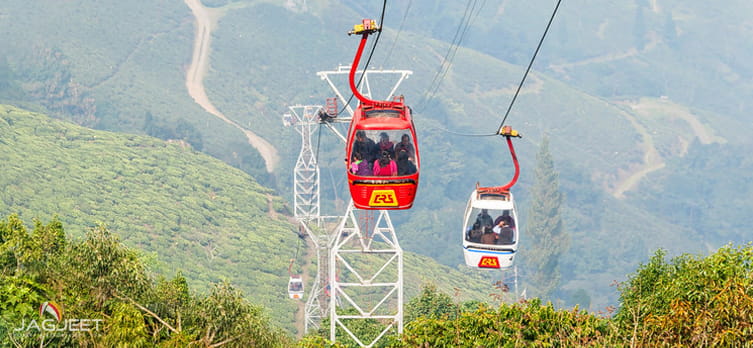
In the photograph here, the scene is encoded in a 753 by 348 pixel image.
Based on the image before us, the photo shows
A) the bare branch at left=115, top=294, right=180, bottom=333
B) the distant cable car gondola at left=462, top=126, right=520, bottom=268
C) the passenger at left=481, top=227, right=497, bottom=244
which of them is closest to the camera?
the bare branch at left=115, top=294, right=180, bottom=333

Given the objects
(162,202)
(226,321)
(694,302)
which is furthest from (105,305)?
(162,202)

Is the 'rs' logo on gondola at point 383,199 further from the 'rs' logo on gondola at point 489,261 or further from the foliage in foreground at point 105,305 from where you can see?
the 'rs' logo on gondola at point 489,261

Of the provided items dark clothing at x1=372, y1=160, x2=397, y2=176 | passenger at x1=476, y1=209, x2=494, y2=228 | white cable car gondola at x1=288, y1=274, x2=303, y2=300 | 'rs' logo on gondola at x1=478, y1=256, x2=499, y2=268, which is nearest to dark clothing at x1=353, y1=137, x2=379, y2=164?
dark clothing at x1=372, y1=160, x2=397, y2=176

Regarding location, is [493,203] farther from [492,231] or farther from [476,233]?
[476,233]

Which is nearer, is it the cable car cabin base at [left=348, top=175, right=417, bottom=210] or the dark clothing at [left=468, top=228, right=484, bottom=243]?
Answer: the cable car cabin base at [left=348, top=175, right=417, bottom=210]

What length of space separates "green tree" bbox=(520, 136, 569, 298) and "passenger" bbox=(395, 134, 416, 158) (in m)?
124

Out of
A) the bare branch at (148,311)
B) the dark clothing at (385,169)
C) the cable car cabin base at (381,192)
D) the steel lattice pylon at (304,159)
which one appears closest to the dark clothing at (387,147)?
the dark clothing at (385,169)

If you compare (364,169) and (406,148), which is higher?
(406,148)

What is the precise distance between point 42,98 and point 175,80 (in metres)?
40.4

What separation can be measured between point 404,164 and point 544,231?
137319mm

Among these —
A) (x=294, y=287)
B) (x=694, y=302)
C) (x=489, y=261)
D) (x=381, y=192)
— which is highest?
(x=294, y=287)

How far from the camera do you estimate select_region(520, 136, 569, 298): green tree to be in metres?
148

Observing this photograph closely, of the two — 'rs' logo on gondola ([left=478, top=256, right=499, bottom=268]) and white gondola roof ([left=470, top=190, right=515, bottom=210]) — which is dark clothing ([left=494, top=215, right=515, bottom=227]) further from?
'rs' logo on gondola ([left=478, top=256, right=499, bottom=268])

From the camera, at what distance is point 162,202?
9662 centimetres
